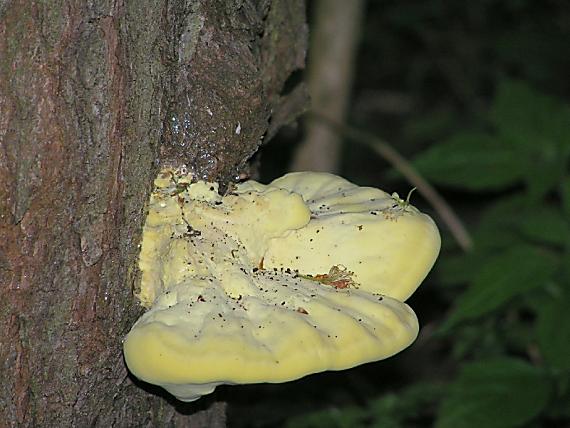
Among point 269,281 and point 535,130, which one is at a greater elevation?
point 269,281

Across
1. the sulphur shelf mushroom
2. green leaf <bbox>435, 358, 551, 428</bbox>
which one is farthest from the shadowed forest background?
the sulphur shelf mushroom

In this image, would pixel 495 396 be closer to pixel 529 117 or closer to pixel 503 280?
pixel 503 280

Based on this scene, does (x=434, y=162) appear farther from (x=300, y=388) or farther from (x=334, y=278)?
(x=334, y=278)

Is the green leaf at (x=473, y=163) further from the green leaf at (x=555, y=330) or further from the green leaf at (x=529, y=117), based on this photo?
the green leaf at (x=555, y=330)

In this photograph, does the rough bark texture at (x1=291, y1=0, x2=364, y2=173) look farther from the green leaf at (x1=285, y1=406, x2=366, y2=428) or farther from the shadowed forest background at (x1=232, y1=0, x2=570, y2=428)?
the green leaf at (x1=285, y1=406, x2=366, y2=428)

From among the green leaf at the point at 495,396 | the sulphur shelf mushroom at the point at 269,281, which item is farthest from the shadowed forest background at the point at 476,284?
the sulphur shelf mushroom at the point at 269,281

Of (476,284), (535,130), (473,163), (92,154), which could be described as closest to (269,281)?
(92,154)
